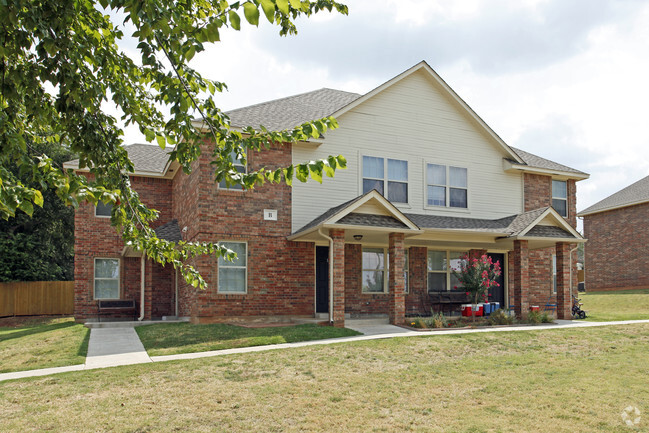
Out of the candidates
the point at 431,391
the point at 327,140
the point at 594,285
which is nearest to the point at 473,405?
the point at 431,391

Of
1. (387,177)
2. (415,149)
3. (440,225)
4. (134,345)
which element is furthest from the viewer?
(415,149)

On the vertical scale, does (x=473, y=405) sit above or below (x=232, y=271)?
below

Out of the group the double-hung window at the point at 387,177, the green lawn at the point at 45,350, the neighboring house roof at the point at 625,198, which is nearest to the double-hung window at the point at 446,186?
the double-hung window at the point at 387,177

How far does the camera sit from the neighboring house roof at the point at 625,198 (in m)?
30.4

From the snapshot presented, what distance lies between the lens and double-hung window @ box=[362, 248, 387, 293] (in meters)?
18.6

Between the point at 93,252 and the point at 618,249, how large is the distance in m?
27.8

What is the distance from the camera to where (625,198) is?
104 ft

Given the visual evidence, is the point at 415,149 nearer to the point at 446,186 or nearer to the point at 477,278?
the point at 446,186

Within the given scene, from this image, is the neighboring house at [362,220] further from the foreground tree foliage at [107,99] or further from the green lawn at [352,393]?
the foreground tree foliage at [107,99]

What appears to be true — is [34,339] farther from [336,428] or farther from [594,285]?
[594,285]

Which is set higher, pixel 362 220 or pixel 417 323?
pixel 362 220

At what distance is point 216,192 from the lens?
653 inches

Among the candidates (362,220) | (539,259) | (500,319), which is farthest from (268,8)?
(539,259)

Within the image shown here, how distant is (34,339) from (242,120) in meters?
8.69
